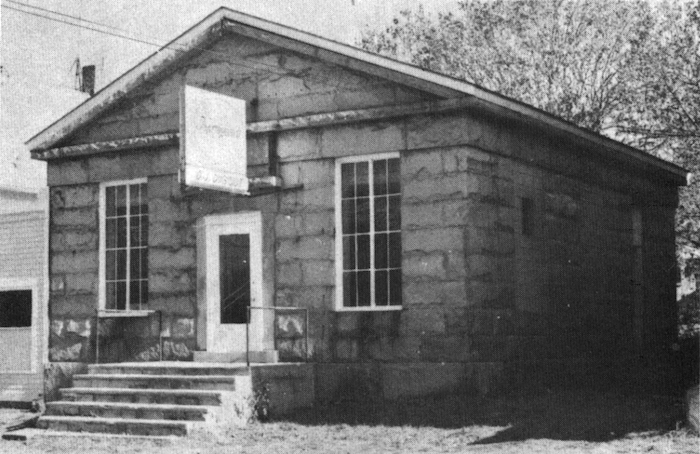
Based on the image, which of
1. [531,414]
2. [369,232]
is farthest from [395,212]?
[531,414]

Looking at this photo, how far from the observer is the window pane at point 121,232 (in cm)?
1739

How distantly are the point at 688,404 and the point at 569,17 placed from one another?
2195cm

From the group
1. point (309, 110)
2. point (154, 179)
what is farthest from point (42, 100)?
point (309, 110)

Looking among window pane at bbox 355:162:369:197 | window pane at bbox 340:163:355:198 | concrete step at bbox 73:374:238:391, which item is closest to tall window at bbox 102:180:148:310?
concrete step at bbox 73:374:238:391

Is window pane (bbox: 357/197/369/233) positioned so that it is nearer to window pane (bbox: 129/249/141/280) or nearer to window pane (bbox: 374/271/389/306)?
window pane (bbox: 374/271/389/306)

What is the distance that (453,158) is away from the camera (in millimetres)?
14227

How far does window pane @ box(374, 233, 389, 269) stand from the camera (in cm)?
1491

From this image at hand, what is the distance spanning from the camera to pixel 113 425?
13.5 meters

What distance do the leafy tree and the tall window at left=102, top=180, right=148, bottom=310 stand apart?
15.2 metres

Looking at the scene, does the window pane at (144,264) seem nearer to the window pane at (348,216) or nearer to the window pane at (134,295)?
the window pane at (134,295)

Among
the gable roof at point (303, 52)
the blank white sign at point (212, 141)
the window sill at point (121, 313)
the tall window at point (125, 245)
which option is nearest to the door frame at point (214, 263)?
the blank white sign at point (212, 141)

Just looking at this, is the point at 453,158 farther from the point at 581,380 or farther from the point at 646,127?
the point at 646,127

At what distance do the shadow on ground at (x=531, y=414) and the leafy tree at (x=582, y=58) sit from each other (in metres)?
15.0

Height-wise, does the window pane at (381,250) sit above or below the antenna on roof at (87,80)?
below
